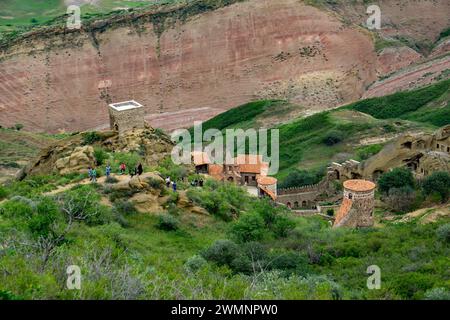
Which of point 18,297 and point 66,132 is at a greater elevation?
point 18,297

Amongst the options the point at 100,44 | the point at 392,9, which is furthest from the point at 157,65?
the point at 392,9

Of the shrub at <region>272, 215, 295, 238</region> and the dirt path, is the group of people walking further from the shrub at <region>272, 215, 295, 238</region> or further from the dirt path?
the shrub at <region>272, 215, 295, 238</region>

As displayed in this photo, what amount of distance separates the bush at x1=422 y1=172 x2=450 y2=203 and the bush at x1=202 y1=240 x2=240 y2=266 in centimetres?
1590

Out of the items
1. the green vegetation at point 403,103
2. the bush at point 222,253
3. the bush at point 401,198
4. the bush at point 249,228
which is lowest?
the green vegetation at point 403,103

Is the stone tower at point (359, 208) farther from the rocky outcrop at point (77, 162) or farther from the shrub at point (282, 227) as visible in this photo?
the rocky outcrop at point (77, 162)

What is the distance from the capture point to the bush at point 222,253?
66.2 ft

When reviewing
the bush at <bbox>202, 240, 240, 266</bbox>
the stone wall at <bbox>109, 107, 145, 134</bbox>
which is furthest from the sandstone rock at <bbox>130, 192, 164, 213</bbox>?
the stone wall at <bbox>109, 107, 145, 134</bbox>

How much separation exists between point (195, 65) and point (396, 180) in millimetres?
44517

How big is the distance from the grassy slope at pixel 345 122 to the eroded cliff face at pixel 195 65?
576 centimetres

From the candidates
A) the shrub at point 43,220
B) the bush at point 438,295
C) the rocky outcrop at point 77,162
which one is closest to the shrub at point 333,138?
the rocky outcrop at point 77,162

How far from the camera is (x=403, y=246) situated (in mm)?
22188

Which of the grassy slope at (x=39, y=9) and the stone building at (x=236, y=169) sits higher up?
the grassy slope at (x=39, y=9)
